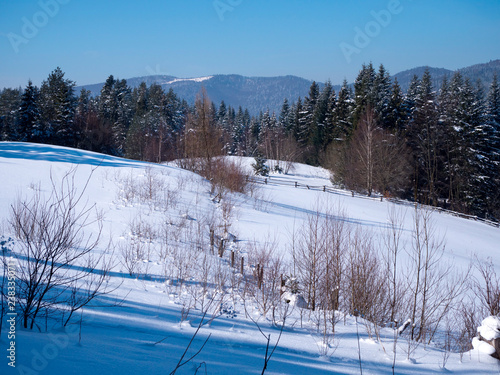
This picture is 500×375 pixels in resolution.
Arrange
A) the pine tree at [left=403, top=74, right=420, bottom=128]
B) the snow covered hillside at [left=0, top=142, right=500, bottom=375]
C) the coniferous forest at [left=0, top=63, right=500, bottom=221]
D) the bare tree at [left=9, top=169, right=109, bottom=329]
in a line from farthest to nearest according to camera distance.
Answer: the pine tree at [left=403, top=74, right=420, bottom=128] → the coniferous forest at [left=0, top=63, right=500, bottom=221] → the bare tree at [left=9, top=169, right=109, bottom=329] → the snow covered hillside at [left=0, top=142, right=500, bottom=375]

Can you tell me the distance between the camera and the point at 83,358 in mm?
2623

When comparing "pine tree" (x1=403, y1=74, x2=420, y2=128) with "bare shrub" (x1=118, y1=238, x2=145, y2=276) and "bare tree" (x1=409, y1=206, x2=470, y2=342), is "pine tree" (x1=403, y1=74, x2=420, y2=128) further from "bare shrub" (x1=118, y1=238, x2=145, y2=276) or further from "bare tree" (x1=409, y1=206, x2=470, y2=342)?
"bare shrub" (x1=118, y1=238, x2=145, y2=276)

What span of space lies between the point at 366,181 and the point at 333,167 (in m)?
6.93

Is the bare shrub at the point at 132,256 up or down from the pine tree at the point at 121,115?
down

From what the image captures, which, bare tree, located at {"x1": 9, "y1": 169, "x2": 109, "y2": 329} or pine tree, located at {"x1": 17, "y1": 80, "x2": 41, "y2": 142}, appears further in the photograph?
pine tree, located at {"x1": 17, "y1": 80, "x2": 41, "y2": 142}

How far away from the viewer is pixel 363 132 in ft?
101

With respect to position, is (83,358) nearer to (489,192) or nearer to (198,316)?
(198,316)

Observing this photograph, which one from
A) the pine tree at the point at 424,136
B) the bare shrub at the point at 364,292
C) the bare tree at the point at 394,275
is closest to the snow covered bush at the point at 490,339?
the bare tree at the point at 394,275

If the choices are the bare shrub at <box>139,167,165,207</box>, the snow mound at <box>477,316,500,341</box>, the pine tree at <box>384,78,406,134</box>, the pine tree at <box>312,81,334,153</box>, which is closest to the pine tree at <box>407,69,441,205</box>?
the pine tree at <box>384,78,406,134</box>

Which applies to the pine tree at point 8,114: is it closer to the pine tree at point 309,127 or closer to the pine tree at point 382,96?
the pine tree at point 309,127

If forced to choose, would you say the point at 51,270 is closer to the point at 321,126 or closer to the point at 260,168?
the point at 260,168

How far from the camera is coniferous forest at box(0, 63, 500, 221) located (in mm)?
29594

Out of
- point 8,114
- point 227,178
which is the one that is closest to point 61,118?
point 8,114

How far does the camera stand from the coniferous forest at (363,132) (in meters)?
29.6
